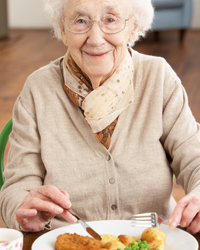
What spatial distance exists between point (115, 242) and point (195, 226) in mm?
208

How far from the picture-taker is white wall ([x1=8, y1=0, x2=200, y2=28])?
8270 mm

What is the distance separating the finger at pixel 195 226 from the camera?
1193mm

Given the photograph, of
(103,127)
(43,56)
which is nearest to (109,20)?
(103,127)

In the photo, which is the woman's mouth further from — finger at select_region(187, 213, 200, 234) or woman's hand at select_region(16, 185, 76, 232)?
finger at select_region(187, 213, 200, 234)

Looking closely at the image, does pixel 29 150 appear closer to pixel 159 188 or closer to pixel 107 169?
pixel 107 169

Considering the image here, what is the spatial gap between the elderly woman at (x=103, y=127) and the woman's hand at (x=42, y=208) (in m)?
0.16

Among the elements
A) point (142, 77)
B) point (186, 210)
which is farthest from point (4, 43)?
point (186, 210)

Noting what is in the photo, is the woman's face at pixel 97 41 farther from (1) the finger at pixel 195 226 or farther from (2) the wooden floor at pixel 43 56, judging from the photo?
(2) the wooden floor at pixel 43 56

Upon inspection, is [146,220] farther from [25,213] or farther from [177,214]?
[25,213]

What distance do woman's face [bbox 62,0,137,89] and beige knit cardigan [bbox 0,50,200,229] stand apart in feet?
0.50

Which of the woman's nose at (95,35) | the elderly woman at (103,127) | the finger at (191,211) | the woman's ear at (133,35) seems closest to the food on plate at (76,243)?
the finger at (191,211)

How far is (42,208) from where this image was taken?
1.22 m

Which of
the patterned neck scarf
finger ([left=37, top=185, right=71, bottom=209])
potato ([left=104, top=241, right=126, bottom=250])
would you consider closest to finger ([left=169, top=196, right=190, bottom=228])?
potato ([left=104, top=241, right=126, bottom=250])

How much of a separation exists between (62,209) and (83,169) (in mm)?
322
